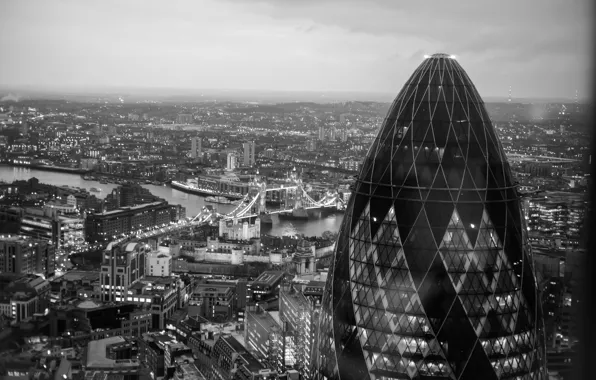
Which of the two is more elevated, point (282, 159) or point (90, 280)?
point (282, 159)

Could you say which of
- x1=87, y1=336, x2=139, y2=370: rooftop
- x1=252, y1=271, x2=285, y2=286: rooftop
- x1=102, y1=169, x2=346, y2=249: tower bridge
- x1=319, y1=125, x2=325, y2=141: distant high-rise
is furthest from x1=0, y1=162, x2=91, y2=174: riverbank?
x1=319, y1=125, x2=325, y2=141: distant high-rise

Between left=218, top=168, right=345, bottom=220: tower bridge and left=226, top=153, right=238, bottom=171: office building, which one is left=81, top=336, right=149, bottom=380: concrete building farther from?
left=226, top=153, right=238, bottom=171: office building

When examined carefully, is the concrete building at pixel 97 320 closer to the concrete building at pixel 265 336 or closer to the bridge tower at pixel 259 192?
the concrete building at pixel 265 336

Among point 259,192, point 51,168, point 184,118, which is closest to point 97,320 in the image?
point 184,118

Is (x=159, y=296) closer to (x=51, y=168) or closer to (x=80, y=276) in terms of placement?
(x=80, y=276)

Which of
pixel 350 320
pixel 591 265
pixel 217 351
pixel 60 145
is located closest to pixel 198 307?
pixel 217 351

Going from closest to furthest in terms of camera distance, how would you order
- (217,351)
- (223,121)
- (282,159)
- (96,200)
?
(217,351)
(223,121)
(282,159)
(96,200)

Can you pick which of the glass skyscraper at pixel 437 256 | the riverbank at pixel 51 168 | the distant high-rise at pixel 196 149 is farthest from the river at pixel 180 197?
the glass skyscraper at pixel 437 256

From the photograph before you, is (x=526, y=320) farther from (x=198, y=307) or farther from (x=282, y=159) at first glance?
(x=282, y=159)
